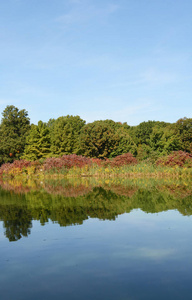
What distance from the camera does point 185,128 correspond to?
49.3m

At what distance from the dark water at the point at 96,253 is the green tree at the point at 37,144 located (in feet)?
102

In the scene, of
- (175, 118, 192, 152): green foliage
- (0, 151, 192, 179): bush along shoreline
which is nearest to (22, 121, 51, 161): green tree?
(0, 151, 192, 179): bush along shoreline

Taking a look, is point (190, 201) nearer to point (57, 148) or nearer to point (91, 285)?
point (91, 285)

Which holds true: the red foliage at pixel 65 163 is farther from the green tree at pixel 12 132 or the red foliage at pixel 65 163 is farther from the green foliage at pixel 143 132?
the green foliage at pixel 143 132

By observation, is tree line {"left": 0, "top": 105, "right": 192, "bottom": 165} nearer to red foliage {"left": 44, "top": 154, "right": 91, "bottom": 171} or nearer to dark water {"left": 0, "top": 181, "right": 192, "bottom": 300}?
red foliage {"left": 44, "top": 154, "right": 91, "bottom": 171}

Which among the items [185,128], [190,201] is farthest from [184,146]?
[190,201]

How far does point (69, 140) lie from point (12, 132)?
1005cm

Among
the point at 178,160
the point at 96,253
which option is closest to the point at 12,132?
the point at 178,160

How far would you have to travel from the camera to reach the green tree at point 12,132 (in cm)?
4478

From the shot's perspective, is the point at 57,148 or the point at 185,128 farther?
the point at 185,128

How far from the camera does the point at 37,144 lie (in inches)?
1660

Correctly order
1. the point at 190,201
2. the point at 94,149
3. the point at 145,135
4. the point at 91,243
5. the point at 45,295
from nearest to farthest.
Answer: the point at 45,295, the point at 91,243, the point at 190,201, the point at 94,149, the point at 145,135

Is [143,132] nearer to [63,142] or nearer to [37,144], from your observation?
[63,142]

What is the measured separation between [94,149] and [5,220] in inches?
1396
